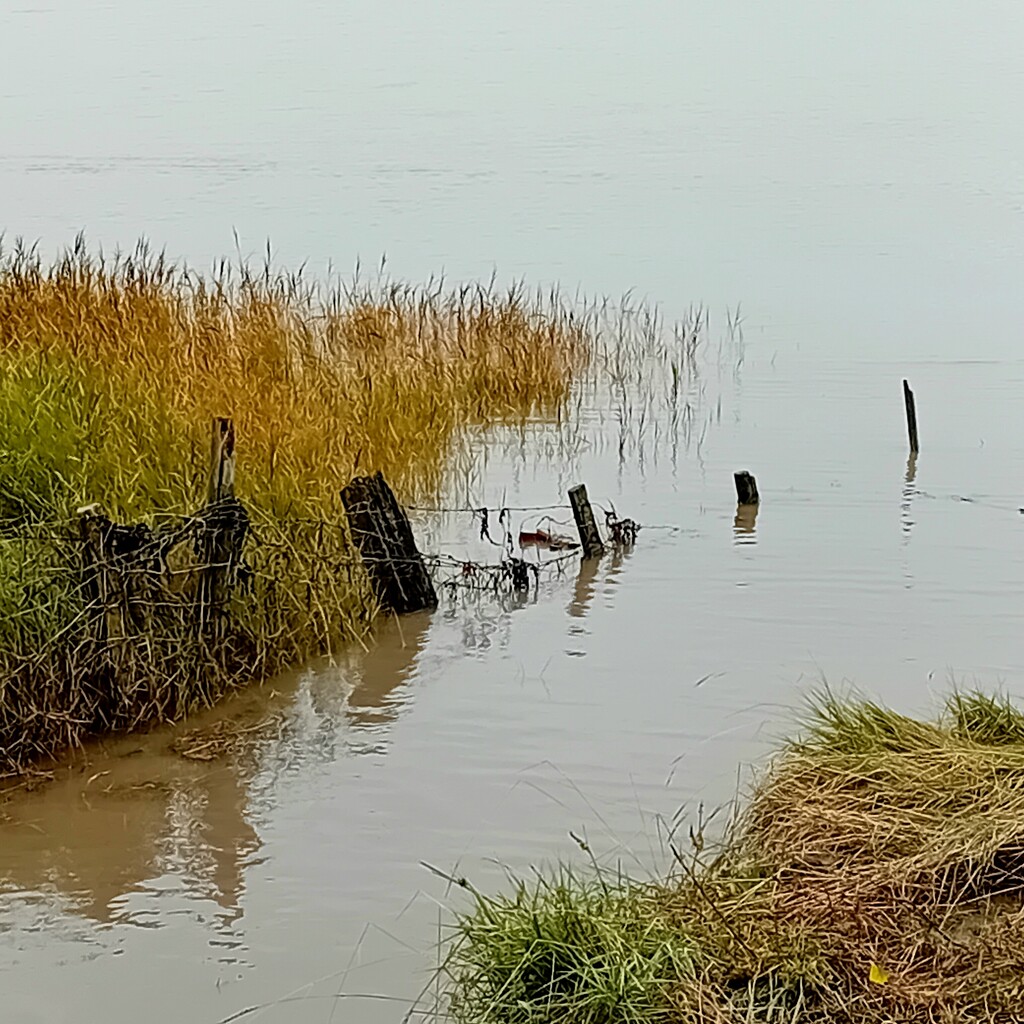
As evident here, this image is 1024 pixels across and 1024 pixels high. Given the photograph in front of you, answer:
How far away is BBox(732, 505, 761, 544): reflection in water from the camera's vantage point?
9633mm

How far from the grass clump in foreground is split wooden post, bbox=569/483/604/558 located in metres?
3.99

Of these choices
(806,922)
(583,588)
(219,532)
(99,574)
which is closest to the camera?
(806,922)

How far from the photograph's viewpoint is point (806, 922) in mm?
3908

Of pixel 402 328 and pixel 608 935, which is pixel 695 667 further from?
pixel 402 328

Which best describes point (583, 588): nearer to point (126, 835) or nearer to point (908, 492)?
point (126, 835)

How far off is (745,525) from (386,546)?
3608 millimetres

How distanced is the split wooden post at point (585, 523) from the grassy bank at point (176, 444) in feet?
4.61

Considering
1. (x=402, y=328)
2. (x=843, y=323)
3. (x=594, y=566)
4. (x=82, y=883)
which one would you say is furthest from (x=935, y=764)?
(x=843, y=323)

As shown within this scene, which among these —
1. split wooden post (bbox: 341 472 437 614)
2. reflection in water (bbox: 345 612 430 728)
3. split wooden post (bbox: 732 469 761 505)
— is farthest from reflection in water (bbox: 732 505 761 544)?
reflection in water (bbox: 345 612 430 728)

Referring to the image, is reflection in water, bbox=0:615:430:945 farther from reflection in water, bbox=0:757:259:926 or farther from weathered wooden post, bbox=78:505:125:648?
weathered wooden post, bbox=78:505:125:648

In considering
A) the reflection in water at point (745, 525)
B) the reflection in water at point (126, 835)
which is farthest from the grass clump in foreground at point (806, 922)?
the reflection in water at point (745, 525)

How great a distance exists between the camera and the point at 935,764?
494 cm

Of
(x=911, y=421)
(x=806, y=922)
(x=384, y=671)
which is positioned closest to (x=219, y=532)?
(x=384, y=671)

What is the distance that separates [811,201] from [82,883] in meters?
30.6
